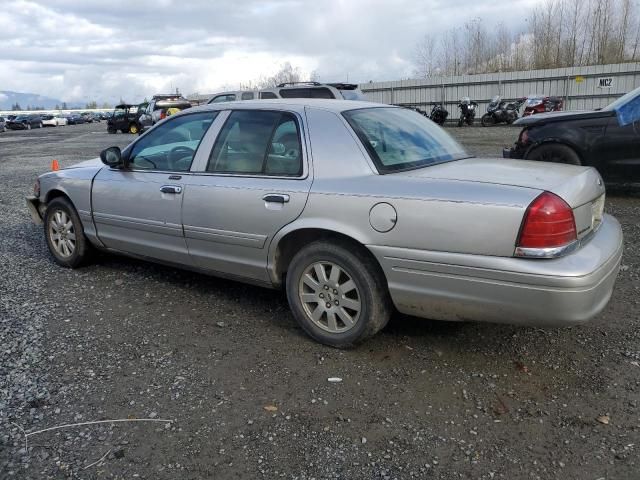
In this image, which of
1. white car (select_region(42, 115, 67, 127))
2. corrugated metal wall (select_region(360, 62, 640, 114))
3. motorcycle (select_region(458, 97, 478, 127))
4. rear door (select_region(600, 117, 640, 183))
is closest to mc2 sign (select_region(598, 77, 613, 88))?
corrugated metal wall (select_region(360, 62, 640, 114))

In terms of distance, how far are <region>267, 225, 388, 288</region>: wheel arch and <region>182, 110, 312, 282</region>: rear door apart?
2.5 inches

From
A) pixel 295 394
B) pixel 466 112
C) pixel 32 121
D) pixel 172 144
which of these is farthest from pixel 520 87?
pixel 32 121

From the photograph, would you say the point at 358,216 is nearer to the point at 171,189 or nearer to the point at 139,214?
the point at 171,189

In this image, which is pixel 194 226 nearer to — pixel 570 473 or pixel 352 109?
pixel 352 109

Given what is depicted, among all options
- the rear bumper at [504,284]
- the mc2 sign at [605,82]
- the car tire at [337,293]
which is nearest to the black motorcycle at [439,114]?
the mc2 sign at [605,82]

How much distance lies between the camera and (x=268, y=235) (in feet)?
12.5

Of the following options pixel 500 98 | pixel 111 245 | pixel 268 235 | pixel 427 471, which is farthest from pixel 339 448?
pixel 500 98

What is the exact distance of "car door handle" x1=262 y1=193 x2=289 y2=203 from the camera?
3.71 metres

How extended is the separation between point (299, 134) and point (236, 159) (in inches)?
Answer: 22.4

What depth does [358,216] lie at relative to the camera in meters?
3.40

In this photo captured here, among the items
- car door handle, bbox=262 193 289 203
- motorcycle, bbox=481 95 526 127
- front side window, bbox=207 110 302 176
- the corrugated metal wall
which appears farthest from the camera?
the corrugated metal wall

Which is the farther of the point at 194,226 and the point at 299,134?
the point at 194,226

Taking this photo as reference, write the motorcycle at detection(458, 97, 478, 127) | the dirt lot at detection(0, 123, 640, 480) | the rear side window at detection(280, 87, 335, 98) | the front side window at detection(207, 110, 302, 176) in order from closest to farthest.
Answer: the dirt lot at detection(0, 123, 640, 480), the front side window at detection(207, 110, 302, 176), the rear side window at detection(280, 87, 335, 98), the motorcycle at detection(458, 97, 478, 127)

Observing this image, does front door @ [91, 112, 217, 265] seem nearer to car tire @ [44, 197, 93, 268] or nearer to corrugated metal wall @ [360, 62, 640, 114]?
car tire @ [44, 197, 93, 268]
